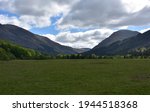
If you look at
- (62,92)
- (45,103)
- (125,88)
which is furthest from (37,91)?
(45,103)

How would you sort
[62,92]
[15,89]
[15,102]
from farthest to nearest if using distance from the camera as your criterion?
[15,89]
[62,92]
[15,102]

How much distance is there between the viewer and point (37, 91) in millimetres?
40656

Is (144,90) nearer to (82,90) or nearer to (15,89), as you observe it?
(82,90)

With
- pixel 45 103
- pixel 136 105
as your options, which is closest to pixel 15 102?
pixel 45 103

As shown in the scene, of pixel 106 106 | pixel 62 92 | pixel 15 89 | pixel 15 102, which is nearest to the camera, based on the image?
pixel 106 106

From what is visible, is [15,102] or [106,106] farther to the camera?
[15,102]

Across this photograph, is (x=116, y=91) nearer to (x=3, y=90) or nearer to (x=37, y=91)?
(x=37, y=91)

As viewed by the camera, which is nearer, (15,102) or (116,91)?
(15,102)

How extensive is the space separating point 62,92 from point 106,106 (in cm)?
1519

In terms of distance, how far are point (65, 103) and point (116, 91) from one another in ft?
50.6

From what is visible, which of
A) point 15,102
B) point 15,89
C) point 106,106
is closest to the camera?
point 106,106

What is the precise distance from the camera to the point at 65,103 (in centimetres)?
2641

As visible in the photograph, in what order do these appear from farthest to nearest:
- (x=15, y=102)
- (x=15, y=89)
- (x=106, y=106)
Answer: (x=15, y=89) → (x=15, y=102) → (x=106, y=106)

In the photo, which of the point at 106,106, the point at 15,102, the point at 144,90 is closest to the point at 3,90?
the point at 15,102
